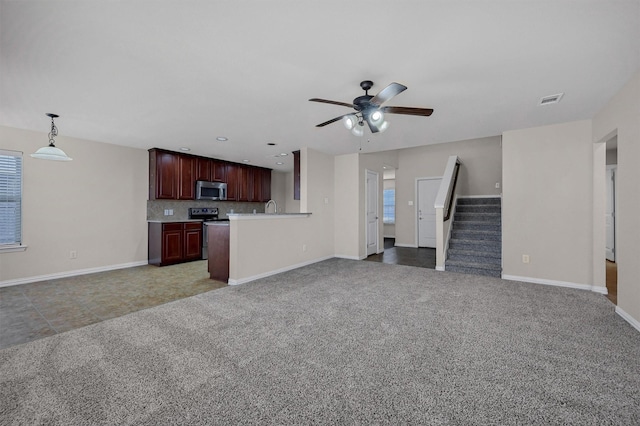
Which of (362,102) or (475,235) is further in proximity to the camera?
(475,235)

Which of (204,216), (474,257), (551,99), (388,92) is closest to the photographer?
(388,92)

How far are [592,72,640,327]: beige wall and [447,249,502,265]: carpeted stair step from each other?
6.15ft

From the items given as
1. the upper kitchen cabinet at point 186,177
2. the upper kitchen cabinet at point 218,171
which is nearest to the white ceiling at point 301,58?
the upper kitchen cabinet at point 186,177

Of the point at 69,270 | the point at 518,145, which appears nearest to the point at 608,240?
the point at 518,145

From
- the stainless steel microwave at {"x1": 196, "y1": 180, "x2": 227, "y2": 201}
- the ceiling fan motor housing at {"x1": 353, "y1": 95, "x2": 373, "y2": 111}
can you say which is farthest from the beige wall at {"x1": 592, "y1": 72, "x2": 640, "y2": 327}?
the stainless steel microwave at {"x1": 196, "y1": 180, "x2": 227, "y2": 201}

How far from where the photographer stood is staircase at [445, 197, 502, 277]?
4.65 meters

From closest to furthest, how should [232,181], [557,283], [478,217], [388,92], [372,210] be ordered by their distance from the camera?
[388,92]
[557,283]
[478,217]
[372,210]
[232,181]

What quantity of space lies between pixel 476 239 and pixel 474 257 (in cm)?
59

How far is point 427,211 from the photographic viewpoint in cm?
742

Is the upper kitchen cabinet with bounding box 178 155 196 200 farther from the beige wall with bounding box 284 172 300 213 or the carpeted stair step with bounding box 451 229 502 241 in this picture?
the carpeted stair step with bounding box 451 229 502 241

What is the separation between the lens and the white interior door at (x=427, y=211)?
732 centimetres

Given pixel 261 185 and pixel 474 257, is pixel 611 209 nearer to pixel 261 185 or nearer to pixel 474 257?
pixel 474 257

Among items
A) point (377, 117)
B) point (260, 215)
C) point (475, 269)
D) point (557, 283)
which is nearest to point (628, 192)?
point (557, 283)

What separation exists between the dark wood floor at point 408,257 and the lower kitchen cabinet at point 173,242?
377 centimetres
